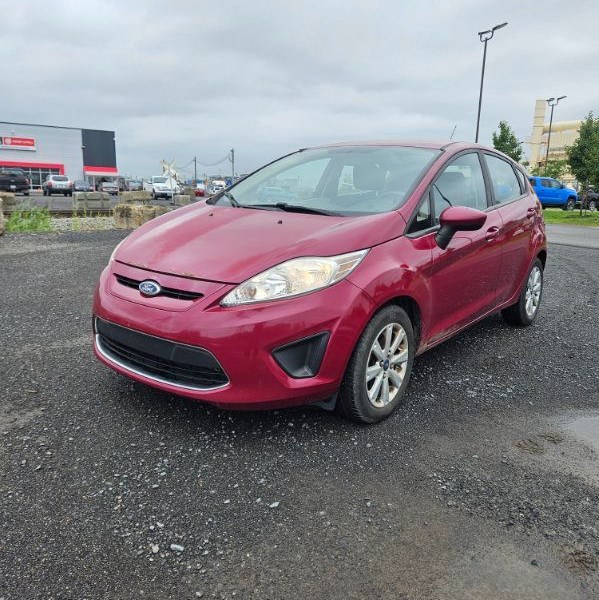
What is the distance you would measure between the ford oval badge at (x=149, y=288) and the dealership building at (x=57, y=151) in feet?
184

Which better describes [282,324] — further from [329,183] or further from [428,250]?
[329,183]

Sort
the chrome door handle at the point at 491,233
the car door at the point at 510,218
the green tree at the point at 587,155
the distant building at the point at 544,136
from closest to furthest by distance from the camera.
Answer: the chrome door handle at the point at 491,233, the car door at the point at 510,218, the green tree at the point at 587,155, the distant building at the point at 544,136

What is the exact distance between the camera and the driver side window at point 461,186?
3518 mm

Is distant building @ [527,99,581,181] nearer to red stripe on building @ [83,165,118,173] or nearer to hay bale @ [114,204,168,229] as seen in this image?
red stripe on building @ [83,165,118,173]

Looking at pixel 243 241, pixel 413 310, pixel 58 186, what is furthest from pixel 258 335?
pixel 58 186

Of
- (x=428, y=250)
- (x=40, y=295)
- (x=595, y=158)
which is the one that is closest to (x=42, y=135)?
(x=595, y=158)

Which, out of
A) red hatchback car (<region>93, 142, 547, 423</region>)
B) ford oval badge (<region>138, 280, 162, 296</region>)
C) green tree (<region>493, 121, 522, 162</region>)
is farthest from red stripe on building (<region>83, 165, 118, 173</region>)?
ford oval badge (<region>138, 280, 162, 296</region>)

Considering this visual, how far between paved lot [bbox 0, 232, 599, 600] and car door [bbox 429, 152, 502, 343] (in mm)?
486

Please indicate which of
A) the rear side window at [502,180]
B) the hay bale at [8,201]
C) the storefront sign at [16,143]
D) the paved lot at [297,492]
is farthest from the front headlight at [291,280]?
the storefront sign at [16,143]

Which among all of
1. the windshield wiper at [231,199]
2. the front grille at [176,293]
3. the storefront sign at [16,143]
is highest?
the storefront sign at [16,143]

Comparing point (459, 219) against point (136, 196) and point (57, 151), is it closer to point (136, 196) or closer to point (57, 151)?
point (136, 196)

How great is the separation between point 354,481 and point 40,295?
4398 mm

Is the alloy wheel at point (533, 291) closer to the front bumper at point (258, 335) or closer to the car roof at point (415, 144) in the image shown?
the car roof at point (415, 144)

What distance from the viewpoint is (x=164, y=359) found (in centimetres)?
269
